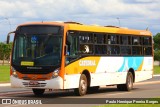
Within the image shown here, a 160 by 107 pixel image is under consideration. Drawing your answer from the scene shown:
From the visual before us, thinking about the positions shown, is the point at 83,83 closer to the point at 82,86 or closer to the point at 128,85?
the point at 82,86

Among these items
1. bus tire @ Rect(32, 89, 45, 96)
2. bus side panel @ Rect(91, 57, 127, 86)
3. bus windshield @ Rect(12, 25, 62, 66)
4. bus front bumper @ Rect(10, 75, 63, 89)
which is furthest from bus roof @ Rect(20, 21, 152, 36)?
bus tire @ Rect(32, 89, 45, 96)

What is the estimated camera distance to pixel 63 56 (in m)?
21.4

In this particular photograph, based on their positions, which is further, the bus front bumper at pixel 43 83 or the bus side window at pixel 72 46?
the bus side window at pixel 72 46

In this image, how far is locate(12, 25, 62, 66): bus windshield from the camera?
21.4 metres

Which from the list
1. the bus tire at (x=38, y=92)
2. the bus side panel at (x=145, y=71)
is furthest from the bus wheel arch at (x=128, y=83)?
the bus tire at (x=38, y=92)

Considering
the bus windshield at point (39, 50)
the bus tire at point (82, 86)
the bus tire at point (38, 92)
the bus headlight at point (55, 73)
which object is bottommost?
the bus tire at point (38, 92)

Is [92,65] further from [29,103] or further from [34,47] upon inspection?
[29,103]

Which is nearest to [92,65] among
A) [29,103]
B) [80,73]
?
[80,73]

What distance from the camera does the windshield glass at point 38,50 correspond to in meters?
21.4

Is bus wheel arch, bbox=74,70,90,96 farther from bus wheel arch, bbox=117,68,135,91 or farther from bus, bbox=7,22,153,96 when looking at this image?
bus wheel arch, bbox=117,68,135,91

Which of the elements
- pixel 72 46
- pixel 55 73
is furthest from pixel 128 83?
pixel 55 73

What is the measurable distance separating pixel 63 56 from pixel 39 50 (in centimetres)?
95

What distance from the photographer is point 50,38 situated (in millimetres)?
21625

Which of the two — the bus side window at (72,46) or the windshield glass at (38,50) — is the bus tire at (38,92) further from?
the bus side window at (72,46)
